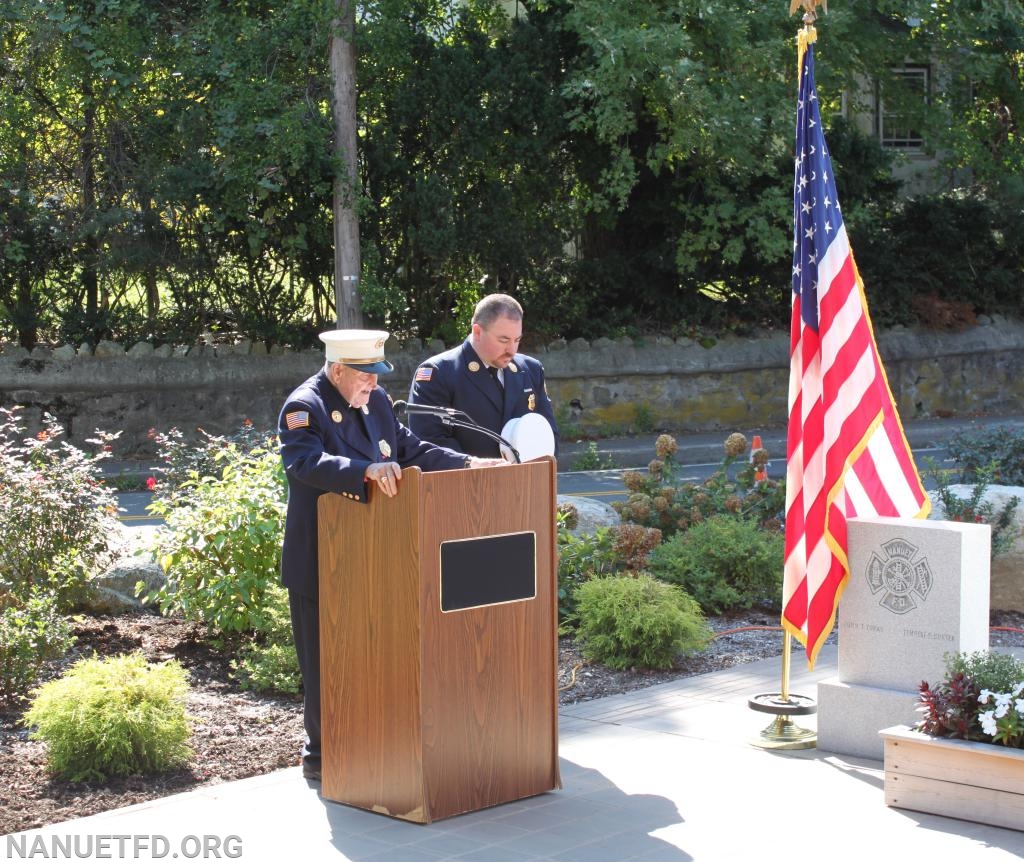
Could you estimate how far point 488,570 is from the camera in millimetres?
5535

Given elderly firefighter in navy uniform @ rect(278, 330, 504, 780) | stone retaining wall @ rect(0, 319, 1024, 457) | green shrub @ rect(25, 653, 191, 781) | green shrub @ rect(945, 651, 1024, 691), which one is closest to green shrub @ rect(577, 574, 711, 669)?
elderly firefighter in navy uniform @ rect(278, 330, 504, 780)

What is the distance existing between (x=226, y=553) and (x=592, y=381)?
1261 cm

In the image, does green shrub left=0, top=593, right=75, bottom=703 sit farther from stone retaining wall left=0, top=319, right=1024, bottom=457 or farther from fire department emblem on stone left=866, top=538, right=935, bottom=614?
stone retaining wall left=0, top=319, right=1024, bottom=457

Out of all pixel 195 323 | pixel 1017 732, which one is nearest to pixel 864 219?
pixel 195 323

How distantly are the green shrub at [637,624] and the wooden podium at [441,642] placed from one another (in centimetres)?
229

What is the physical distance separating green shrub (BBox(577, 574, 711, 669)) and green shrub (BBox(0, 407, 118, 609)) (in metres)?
2.97

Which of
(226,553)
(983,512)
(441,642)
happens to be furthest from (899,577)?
(226,553)

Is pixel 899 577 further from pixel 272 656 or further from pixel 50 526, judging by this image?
pixel 50 526

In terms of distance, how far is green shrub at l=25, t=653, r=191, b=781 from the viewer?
6.06 metres

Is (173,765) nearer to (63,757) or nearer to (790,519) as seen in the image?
(63,757)

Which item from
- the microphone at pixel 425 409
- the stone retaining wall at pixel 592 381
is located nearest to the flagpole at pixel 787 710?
the microphone at pixel 425 409

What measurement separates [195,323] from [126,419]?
1.82 meters

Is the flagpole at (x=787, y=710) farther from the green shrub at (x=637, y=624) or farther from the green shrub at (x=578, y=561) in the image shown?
the green shrub at (x=578, y=561)

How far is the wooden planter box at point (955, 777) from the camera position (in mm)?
5480
